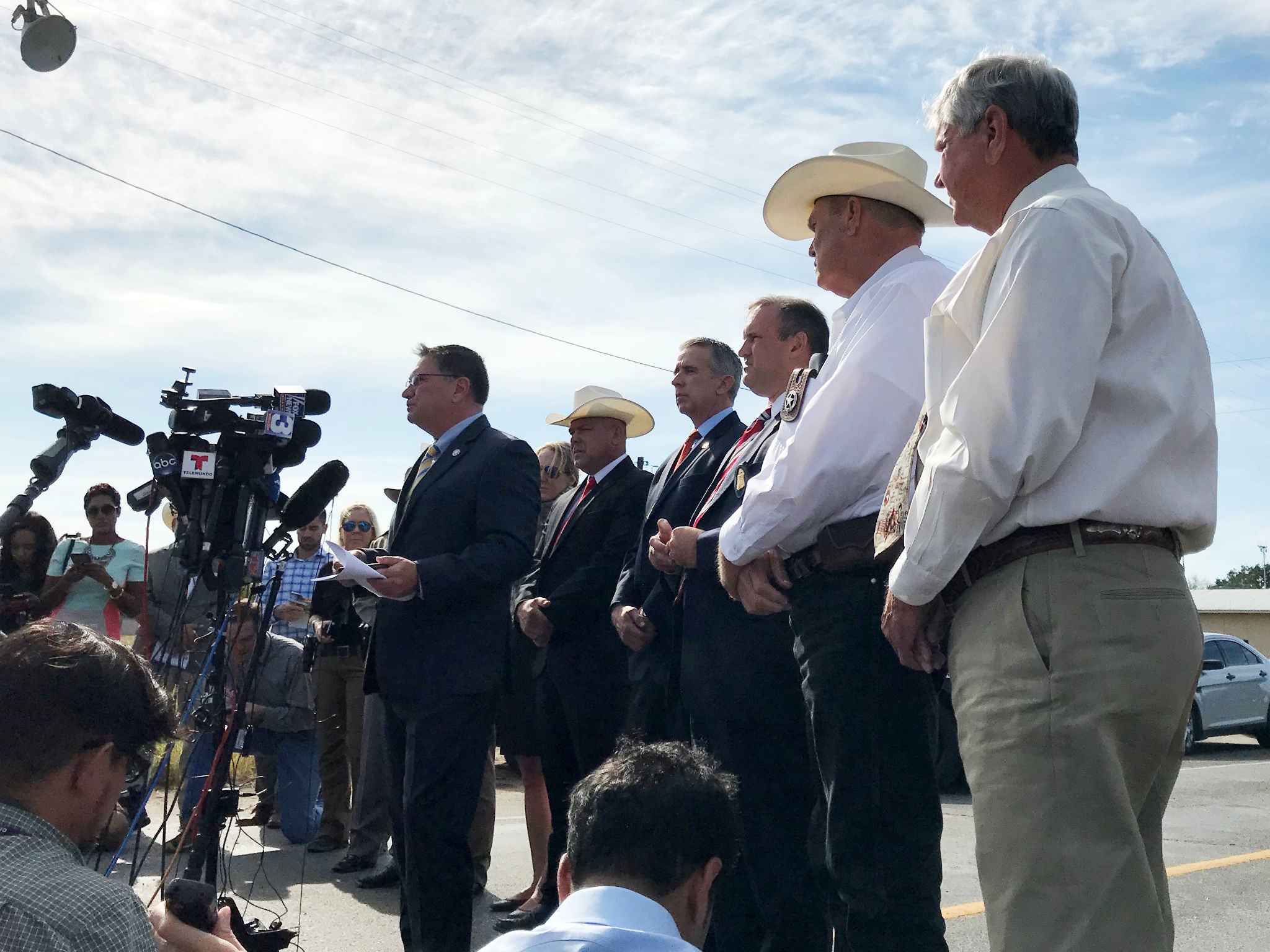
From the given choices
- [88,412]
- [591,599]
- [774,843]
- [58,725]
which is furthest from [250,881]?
[58,725]

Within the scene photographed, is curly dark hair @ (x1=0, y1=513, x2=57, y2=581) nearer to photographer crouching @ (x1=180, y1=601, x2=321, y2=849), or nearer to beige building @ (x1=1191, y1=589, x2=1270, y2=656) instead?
photographer crouching @ (x1=180, y1=601, x2=321, y2=849)

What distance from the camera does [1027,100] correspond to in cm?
244

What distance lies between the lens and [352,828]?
6.47 meters

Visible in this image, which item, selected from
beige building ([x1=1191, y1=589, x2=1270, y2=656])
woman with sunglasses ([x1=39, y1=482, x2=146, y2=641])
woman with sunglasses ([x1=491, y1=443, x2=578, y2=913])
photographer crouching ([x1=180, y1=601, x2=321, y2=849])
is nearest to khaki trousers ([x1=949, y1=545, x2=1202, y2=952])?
woman with sunglasses ([x1=491, y1=443, x2=578, y2=913])

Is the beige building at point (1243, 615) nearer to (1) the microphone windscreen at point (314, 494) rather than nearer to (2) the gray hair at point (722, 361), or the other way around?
(2) the gray hair at point (722, 361)

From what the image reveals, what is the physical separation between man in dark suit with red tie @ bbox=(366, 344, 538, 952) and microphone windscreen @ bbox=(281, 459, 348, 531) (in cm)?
28

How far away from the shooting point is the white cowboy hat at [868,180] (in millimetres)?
3490

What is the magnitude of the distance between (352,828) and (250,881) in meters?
0.66

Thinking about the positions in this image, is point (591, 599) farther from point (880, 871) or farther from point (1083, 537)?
point (1083, 537)

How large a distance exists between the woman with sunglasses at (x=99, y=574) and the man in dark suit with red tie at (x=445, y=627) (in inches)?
111

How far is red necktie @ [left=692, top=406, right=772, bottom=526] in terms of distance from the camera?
410cm

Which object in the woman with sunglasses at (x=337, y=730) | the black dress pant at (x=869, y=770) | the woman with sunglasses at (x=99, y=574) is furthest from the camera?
the woman with sunglasses at (x=337, y=730)

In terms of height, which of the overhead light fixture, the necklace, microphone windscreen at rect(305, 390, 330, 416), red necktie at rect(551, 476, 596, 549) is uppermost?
the overhead light fixture

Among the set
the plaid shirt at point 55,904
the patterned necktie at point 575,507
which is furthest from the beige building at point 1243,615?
the plaid shirt at point 55,904
